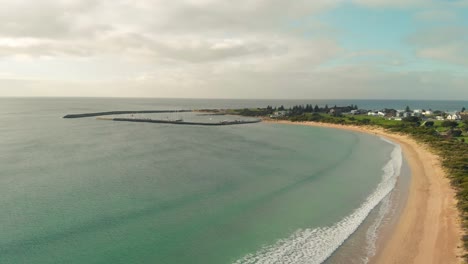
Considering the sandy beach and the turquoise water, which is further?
the turquoise water

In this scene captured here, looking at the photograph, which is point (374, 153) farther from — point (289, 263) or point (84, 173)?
point (84, 173)

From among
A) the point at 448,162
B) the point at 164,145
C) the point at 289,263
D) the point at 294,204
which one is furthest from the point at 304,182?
the point at 164,145

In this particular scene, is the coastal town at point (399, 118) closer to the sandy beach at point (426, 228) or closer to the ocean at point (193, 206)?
the sandy beach at point (426, 228)

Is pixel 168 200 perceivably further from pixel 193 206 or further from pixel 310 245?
pixel 310 245

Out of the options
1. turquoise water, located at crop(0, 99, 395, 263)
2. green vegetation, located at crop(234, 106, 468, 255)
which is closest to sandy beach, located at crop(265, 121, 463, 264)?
green vegetation, located at crop(234, 106, 468, 255)

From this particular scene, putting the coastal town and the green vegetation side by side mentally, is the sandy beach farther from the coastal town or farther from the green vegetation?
the coastal town
